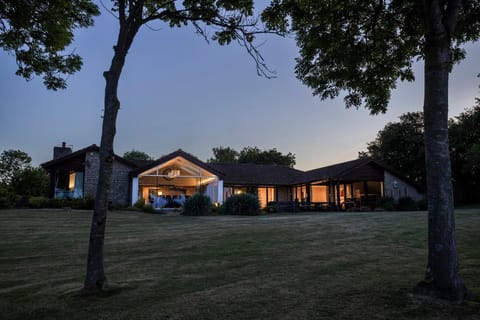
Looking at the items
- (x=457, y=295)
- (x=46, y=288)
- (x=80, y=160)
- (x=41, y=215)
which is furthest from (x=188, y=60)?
(x=457, y=295)

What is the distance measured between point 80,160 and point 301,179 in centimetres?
1864

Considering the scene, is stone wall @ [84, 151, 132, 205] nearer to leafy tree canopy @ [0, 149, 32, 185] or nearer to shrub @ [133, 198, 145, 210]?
shrub @ [133, 198, 145, 210]

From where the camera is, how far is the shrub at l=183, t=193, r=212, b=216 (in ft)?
61.4

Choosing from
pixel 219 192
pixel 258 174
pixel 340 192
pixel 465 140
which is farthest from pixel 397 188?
pixel 219 192

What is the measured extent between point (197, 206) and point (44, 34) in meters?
13.2

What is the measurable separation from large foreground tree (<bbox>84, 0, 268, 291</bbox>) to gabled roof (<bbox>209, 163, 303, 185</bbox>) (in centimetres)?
2373

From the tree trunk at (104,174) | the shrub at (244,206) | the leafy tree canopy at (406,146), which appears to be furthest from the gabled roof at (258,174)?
the tree trunk at (104,174)

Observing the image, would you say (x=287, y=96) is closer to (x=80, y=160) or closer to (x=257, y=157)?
(x=80, y=160)

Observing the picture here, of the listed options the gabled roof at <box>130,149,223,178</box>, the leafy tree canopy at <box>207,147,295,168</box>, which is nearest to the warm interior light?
the gabled roof at <box>130,149,223,178</box>

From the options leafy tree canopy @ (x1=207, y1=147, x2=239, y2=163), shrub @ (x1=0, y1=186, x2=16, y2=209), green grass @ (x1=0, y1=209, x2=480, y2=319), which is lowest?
green grass @ (x1=0, y1=209, x2=480, y2=319)

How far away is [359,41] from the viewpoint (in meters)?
6.68

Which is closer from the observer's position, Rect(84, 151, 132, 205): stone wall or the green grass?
the green grass

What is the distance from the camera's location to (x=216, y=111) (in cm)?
3266

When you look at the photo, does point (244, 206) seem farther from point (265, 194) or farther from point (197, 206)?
point (265, 194)
